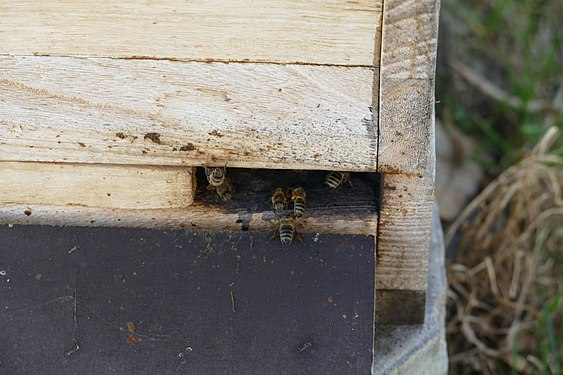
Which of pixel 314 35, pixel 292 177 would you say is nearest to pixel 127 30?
pixel 314 35

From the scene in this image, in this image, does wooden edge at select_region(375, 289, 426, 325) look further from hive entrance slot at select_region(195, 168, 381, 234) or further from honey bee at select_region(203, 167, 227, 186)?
honey bee at select_region(203, 167, 227, 186)

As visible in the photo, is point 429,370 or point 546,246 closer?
point 429,370

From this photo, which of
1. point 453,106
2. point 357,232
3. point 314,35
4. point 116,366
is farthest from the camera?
point 453,106

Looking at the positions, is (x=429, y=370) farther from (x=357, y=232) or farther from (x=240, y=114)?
(x=240, y=114)

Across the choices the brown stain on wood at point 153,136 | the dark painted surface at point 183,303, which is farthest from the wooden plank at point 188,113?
the dark painted surface at point 183,303

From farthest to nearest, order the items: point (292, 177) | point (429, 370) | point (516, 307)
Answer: point (516, 307) → point (429, 370) → point (292, 177)

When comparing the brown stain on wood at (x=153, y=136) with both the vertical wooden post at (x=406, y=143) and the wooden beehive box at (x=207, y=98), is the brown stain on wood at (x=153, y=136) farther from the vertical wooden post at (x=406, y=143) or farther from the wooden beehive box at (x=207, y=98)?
the vertical wooden post at (x=406, y=143)

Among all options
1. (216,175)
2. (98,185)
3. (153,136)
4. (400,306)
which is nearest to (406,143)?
(216,175)
